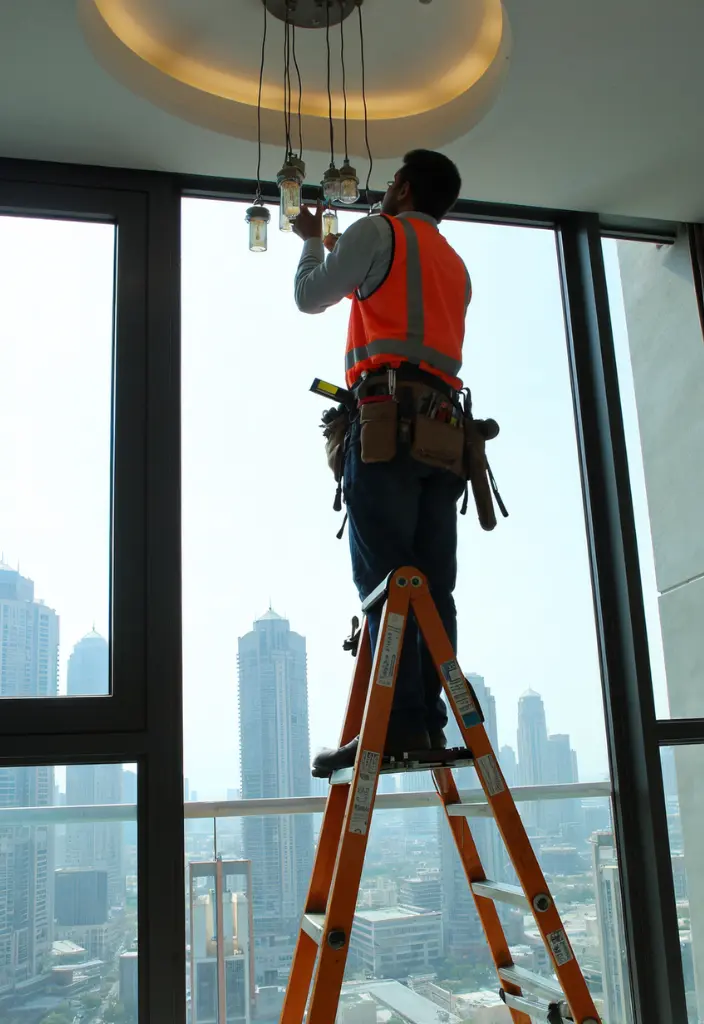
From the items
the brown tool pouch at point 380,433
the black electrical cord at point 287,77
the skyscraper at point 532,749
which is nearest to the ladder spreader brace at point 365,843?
the brown tool pouch at point 380,433

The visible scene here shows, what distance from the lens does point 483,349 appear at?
3.60 metres

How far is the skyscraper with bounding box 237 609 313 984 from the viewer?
9.39ft

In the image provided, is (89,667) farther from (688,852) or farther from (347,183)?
(688,852)

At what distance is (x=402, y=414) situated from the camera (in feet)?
7.39

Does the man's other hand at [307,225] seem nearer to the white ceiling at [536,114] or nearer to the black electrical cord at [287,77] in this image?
the black electrical cord at [287,77]

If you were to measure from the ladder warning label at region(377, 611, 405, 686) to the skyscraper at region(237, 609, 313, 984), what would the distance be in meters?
1.09

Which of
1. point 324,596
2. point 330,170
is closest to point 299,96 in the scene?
point 330,170

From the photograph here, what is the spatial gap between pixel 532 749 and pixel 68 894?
1.47 meters

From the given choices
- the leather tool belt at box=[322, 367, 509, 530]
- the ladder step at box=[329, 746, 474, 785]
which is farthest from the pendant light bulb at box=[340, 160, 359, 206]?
the ladder step at box=[329, 746, 474, 785]

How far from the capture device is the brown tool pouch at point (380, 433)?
86.6 inches

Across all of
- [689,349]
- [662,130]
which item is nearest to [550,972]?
[689,349]

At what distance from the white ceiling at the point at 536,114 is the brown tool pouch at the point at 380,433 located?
4.17 feet

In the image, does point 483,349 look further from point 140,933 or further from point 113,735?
point 140,933

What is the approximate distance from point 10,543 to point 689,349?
99.3 inches
